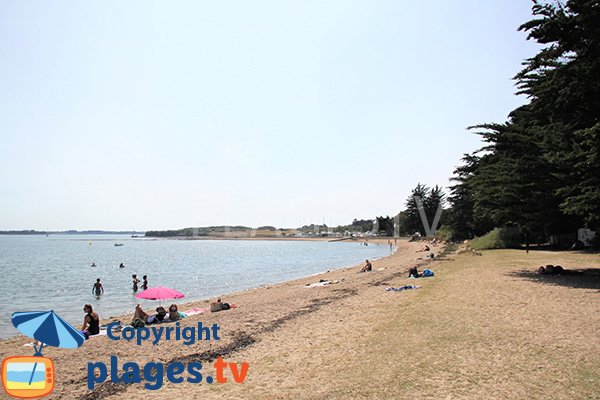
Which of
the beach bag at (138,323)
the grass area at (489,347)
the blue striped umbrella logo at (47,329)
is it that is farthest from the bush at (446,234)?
the blue striped umbrella logo at (47,329)

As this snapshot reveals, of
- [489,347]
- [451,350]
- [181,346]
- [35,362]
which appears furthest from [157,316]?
[489,347]

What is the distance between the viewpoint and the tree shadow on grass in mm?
16425

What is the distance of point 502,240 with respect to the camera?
1613 inches

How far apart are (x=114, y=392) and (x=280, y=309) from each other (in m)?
9.64

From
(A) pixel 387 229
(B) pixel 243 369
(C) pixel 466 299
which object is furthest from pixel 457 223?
(A) pixel 387 229

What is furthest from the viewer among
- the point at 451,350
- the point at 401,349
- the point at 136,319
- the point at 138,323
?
the point at 136,319

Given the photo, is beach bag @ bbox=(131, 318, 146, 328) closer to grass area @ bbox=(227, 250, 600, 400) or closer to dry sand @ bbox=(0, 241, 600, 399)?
dry sand @ bbox=(0, 241, 600, 399)

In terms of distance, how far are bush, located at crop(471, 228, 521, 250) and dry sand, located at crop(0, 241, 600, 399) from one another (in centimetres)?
2475

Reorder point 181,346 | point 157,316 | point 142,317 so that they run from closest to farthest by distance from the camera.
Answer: point 181,346 → point 142,317 → point 157,316

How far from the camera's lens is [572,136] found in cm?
1738

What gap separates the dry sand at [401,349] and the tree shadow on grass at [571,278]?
25 centimetres

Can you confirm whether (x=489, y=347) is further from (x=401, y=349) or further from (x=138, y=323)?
(x=138, y=323)

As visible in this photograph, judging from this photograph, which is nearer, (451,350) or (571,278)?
(451,350)

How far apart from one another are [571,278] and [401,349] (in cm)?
1359
